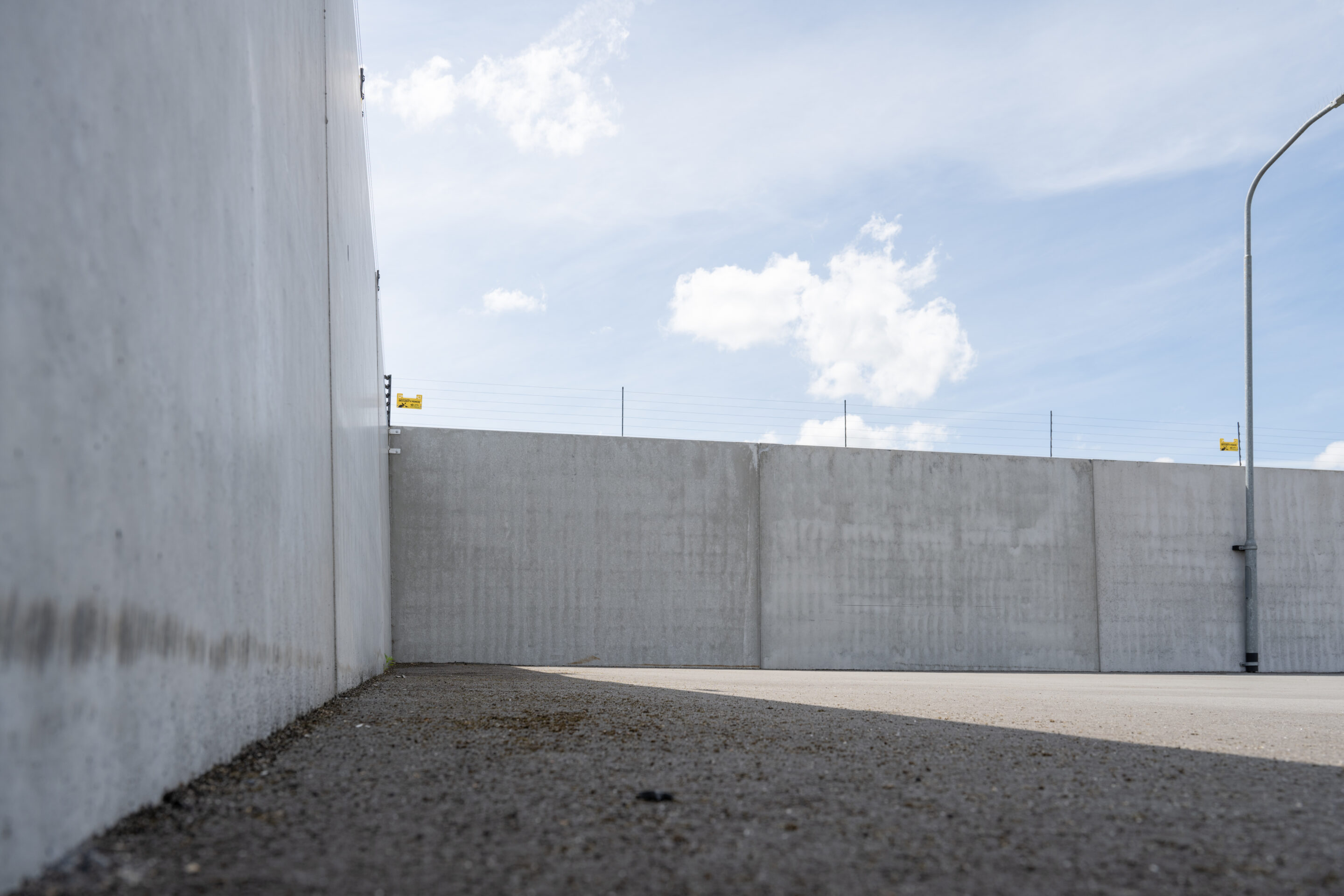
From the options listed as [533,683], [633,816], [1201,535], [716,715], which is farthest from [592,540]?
[633,816]

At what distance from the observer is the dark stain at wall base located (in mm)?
1230

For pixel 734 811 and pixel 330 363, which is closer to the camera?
pixel 734 811

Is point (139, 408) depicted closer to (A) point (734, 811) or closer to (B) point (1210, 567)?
(A) point (734, 811)

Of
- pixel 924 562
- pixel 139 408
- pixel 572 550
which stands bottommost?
pixel 924 562

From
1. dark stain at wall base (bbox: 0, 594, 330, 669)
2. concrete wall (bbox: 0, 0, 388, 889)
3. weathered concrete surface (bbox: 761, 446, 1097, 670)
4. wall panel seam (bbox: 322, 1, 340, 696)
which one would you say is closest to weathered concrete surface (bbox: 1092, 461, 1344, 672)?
weathered concrete surface (bbox: 761, 446, 1097, 670)

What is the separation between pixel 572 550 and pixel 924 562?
5.08 metres

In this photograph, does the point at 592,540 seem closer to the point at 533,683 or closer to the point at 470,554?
the point at 470,554

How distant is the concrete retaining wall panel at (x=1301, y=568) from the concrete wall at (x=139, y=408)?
15.4 m

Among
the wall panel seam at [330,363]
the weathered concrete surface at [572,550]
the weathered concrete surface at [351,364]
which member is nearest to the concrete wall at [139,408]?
the wall panel seam at [330,363]

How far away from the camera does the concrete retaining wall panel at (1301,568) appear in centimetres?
1421

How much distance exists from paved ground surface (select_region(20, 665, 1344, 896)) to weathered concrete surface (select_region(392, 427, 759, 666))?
26.1 feet

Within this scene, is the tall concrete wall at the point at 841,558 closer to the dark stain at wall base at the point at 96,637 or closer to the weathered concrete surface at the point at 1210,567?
the weathered concrete surface at the point at 1210,567

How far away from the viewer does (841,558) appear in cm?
1294

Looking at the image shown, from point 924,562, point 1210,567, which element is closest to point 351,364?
point 924,562
